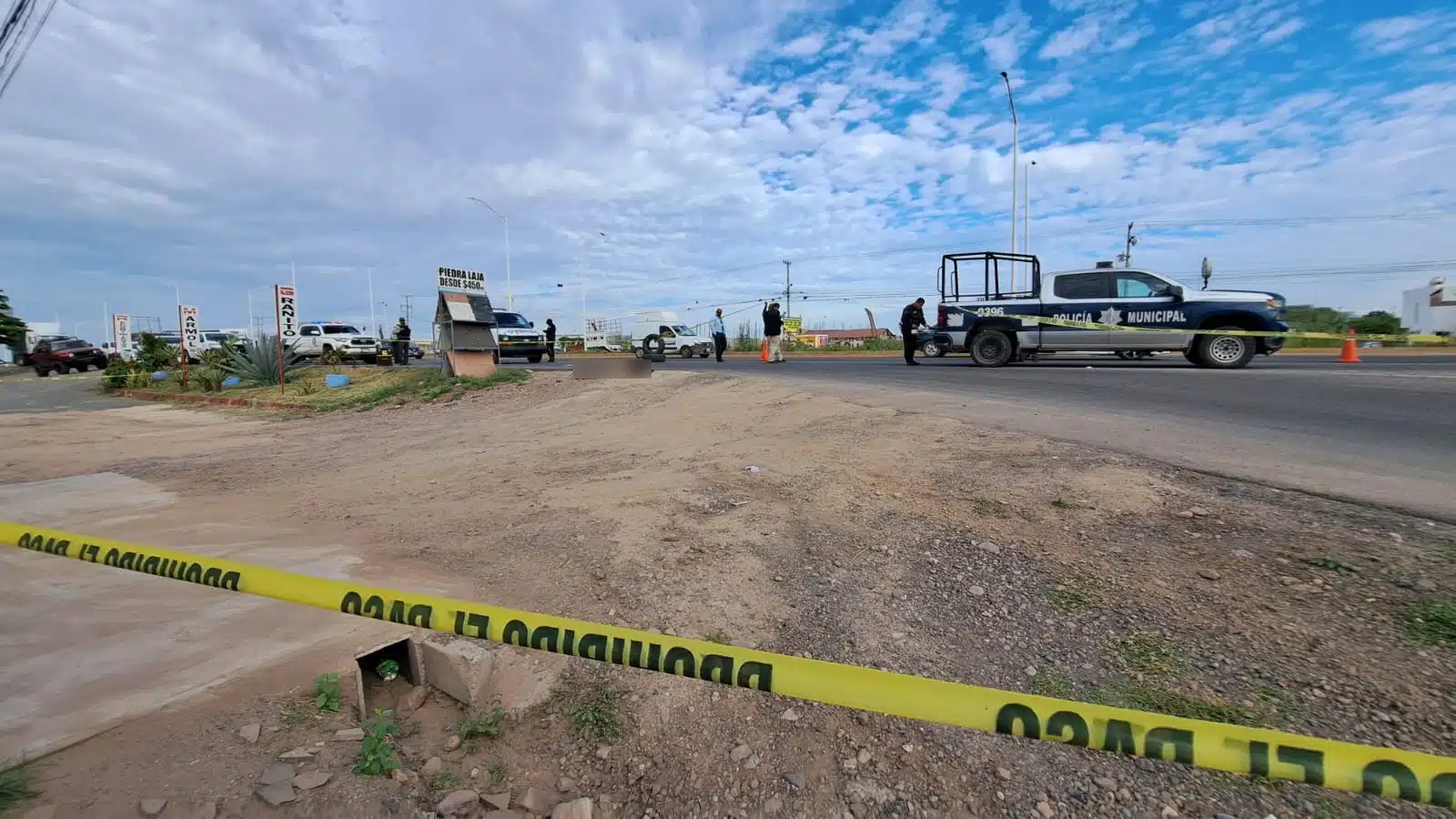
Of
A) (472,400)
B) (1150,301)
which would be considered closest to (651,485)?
(472,400)

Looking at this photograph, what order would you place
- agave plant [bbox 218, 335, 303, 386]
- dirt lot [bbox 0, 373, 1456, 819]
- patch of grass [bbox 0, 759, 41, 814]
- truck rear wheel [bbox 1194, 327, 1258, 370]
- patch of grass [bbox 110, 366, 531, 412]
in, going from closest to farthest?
patch of grass [bbox 0, 759, 41, 814], dirt lot [bbox 0, 373, 1456, 819], truck rear wheel [bbox 1194, 327, 1258, 370], patch of grass [bbox 110, 366, 531, 412], agave plant [bbox 218, 335, 303, 386]

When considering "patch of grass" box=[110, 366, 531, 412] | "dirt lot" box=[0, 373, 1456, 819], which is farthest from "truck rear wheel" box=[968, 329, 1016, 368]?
"patch of grass" box=[110, 366, 531, 412]

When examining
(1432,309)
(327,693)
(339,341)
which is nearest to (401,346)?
(339,341)

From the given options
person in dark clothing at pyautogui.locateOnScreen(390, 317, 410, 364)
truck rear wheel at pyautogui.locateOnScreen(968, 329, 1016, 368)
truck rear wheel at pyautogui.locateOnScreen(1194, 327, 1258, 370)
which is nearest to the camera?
truck rear wheel at pyautogui.locateOnScreen(1194, 327, 1258, 370)

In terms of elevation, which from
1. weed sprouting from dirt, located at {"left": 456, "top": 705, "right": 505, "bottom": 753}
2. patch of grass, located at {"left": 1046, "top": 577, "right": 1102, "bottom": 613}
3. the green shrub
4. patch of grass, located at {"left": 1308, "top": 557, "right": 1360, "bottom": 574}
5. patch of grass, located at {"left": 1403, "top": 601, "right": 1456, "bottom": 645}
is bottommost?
weed sprouting from dirt, located at {"left": 456, "top": 705, "right": 505, "bottom": 753}

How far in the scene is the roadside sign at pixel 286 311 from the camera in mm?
14461

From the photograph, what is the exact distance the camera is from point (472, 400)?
1233 cm

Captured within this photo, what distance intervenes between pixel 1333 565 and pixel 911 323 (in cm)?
1387

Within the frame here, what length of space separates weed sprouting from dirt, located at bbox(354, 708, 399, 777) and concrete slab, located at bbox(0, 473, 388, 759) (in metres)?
0.82

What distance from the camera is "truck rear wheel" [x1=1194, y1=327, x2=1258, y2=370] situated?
12.3 metres

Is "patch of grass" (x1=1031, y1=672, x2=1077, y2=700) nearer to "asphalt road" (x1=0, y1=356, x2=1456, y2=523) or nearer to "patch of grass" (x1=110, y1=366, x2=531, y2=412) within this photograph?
"asphalt road" (x1=0, y1=356, x2=1456, y2=523)

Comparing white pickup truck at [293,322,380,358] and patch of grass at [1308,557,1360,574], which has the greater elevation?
white pickup truck at [293,322,380,358]

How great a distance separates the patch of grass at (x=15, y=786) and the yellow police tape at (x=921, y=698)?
0.66m

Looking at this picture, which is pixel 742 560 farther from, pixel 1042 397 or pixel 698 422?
pixel 1042 397
